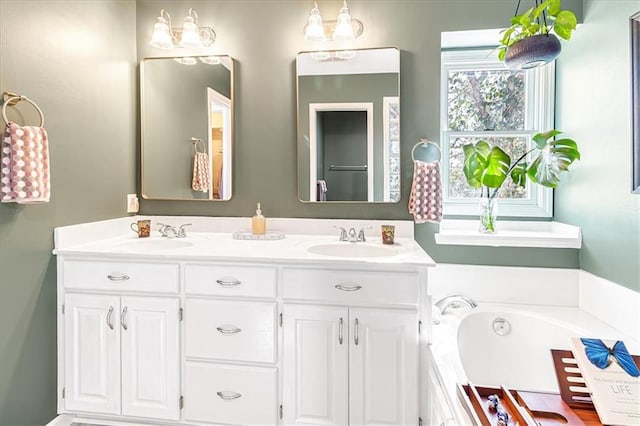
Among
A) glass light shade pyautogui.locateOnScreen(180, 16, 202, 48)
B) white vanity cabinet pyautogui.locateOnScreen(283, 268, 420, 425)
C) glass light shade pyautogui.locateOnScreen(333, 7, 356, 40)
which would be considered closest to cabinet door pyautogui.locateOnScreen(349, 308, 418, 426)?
white vanity cabinet pyautogui.locateOnScreen(283, 268, 420, 425)

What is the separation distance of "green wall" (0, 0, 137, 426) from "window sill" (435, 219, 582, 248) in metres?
2.01

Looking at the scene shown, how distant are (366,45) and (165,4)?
1330 millimetres

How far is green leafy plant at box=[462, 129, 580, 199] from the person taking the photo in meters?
2.00

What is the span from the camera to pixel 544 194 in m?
2.32

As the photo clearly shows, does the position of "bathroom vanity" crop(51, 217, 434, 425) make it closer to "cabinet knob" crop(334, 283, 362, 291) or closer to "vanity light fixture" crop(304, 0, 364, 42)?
"cabinet knob" crop(334, 283, 362, 291)

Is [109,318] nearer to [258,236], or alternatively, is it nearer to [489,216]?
[258,236]

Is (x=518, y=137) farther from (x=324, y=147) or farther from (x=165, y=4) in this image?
(x=165, y=4)

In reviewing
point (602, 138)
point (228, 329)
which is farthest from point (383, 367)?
point (602, 138)

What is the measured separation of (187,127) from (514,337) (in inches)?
89.4

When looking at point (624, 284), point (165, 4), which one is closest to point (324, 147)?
point (165, 4)

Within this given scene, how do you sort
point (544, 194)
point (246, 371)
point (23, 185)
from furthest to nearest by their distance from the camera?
point (544, 194) < point (246, 371) < point (23, 185)

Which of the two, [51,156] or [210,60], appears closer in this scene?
[51,156]

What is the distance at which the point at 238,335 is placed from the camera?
171 cm

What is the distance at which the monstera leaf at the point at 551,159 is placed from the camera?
1.98m
